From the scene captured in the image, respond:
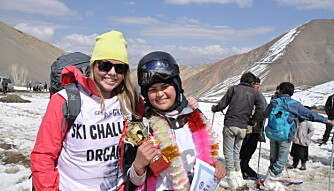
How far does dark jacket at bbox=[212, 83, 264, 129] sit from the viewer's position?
568 centimetres

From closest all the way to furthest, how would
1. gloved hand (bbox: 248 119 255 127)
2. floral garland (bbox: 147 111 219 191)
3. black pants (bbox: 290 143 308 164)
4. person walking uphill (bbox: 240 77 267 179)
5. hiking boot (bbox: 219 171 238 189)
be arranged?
floral garland (bbox: 147 111 219 191)
hiking boot (bbox: 219 171 238 189)
gloved hand (bbox: 248 119 255 127)
person walking uphill (bbox: 240 77 267 179)
black pants (bbox: 290 143 308 164)

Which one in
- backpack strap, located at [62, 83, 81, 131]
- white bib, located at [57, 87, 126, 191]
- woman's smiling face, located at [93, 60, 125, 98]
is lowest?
white bib, located at [57, 87, 126, 191]

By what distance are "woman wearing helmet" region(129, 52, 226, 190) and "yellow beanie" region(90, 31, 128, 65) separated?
21 centimetres

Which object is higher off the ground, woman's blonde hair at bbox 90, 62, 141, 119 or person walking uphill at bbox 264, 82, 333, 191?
woman's blonde hair at bbox 90, 62, 141, 119

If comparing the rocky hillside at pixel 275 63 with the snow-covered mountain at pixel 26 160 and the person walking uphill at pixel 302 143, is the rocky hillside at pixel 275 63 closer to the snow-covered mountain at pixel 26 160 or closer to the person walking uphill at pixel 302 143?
the snow-covered mountain at pixel 26 160

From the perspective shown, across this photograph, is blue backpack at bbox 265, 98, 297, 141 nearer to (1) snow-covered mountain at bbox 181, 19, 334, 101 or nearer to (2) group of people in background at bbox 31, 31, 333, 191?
(2) group of people in background at bbox 31, 31, 333, 191

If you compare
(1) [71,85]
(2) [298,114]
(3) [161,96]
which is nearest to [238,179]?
(2) [298,114]

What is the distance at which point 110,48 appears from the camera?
6.93ft

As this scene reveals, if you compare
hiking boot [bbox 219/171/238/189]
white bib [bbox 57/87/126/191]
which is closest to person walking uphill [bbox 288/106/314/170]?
hiking boot [bbox 219/171/238/189]

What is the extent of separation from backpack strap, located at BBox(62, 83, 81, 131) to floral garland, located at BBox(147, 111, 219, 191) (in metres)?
0.61

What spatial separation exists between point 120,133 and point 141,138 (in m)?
0.38

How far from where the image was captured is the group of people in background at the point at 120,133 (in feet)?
5.99

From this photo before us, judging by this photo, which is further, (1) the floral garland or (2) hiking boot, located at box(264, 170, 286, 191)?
(2) hiking boot, located at box(264, 170, 286, 191)

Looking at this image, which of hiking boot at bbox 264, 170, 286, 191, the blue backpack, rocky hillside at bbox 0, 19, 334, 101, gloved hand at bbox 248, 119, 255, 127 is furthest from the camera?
rocky hillside at bbox 0, 19, 334, 101
